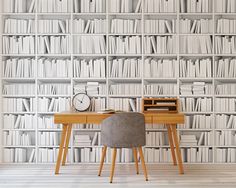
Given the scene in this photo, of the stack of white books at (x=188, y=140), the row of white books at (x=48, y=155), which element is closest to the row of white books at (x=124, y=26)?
the stack of white books at (x=188, y=140)

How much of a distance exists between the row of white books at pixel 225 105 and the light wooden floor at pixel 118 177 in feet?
2.53

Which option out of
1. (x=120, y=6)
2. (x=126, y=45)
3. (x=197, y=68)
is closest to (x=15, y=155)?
(x=126, y=45)

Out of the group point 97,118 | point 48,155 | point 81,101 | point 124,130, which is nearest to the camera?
point 124,130

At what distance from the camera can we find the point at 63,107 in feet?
19.7

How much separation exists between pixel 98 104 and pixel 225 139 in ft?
5.92

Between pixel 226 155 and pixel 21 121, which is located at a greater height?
pixel 21 121

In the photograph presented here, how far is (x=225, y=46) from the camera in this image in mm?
5969

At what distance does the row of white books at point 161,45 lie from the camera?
5980mm

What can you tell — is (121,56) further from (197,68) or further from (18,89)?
(18,89)

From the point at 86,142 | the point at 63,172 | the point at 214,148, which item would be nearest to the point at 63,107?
the point at 86,142

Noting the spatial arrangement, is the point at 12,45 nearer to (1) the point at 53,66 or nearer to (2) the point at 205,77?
(1) the point at 53,66

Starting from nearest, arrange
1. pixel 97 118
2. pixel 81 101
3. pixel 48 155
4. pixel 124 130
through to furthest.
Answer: pixel 124 130
pixel 97 118
pixel 81 101
pixel 48 155

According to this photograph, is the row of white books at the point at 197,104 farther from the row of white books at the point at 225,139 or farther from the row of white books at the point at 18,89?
the row of white books at the point at 18,89

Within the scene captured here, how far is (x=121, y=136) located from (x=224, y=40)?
2.10 m
